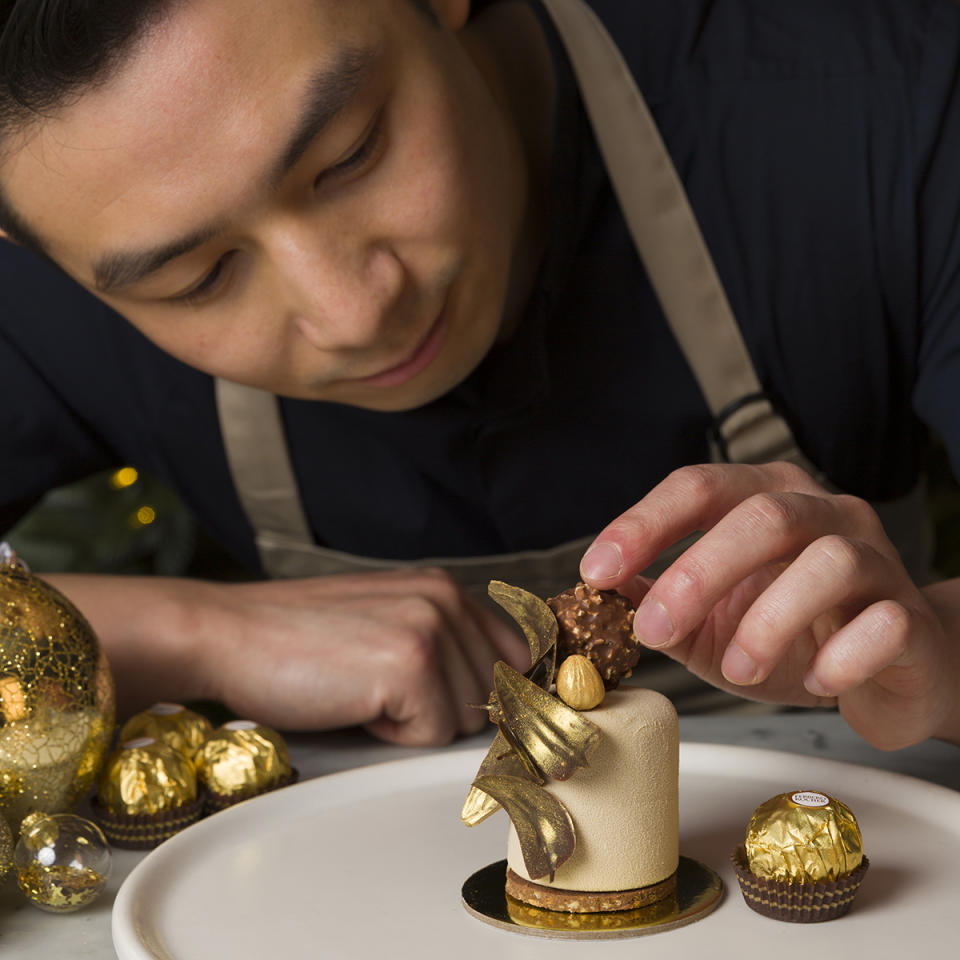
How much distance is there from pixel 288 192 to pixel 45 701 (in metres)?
0.33

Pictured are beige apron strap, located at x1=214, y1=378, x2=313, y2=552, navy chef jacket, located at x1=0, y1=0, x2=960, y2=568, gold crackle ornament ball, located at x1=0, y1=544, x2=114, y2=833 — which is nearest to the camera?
gold crackle ornament ball, located at x1=0, y1=544, x2=114, y2=833

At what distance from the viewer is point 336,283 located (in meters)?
0.74

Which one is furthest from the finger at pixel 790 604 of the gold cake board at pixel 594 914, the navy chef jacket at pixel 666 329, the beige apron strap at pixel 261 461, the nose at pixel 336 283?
the beige apron strap at pixel 261 461

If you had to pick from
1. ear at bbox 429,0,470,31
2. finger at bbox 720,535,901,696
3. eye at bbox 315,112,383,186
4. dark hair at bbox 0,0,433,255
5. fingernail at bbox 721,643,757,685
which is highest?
dark hair at bbox 0,0,433,255

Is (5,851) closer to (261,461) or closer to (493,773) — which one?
(493,773)

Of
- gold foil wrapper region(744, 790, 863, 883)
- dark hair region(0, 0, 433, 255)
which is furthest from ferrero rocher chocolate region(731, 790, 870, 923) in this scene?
dark hair region(0, 0, 433, 255)

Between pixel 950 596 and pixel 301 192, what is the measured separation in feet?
1.61

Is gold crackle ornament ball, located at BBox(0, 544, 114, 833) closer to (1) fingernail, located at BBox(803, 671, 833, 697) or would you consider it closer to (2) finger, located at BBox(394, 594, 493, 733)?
(2) finger, located at BBox(394, 594, 493, 733)

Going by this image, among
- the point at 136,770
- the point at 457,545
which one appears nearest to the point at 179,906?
the point at 136,770

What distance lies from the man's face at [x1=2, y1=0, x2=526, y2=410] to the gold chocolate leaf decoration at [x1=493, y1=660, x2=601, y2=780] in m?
0.32

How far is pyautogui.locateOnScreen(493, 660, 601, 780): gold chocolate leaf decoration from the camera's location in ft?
1.69

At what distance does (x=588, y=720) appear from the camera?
→ 1.72 feet

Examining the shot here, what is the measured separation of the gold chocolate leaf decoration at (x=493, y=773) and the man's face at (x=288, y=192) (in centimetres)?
33

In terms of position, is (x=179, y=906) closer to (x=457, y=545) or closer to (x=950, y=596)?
(x=950, y=596)
